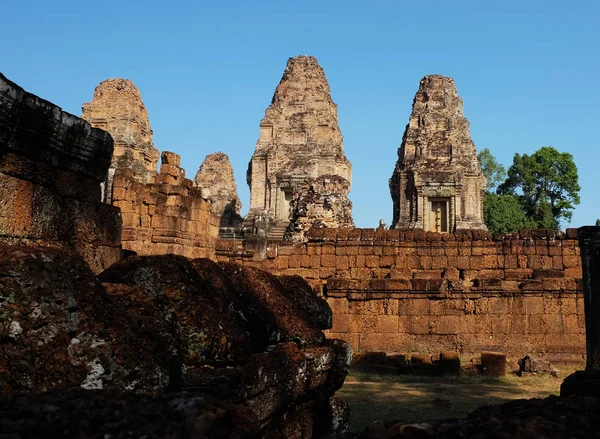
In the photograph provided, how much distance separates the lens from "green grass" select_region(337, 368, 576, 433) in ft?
22.6

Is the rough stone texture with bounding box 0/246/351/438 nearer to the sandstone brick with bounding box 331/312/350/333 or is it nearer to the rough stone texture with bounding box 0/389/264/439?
the rough stone texture with bounding box 0/389/264/439

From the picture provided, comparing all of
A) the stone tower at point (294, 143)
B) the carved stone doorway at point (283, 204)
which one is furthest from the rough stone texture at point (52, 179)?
the carved stone doorway at point (283, 204)

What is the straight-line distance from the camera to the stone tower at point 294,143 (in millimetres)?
32688

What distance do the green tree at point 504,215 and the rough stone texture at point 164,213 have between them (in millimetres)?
30457

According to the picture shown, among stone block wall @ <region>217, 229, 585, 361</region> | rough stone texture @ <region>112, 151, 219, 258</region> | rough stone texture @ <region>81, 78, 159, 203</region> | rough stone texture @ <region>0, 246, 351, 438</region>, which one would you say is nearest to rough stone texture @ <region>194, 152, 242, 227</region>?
rough stone texture @ <region>81, 78, 159, 203</region>

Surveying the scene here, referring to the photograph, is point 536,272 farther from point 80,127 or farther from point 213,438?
point 213,438

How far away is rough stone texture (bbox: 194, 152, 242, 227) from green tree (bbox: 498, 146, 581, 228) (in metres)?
21.3

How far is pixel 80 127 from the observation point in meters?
3.46

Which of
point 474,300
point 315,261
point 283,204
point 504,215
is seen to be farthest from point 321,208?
point 504,215

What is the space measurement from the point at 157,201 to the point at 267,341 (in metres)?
11.1

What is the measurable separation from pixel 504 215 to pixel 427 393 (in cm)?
3608

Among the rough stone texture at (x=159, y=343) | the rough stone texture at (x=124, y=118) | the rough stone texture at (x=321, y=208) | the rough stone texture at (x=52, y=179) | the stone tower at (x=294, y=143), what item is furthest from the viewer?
the stone tower at (x=294, y=143)

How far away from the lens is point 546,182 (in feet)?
149

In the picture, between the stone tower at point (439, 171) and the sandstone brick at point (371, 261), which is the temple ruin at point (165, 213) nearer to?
the sandstone brick at point (371, 261)
